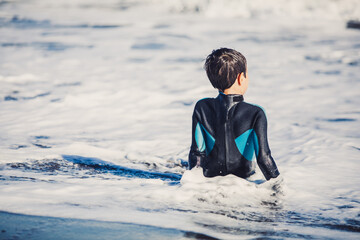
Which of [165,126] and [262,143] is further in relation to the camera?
[165,126]

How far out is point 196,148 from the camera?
2.65 meters

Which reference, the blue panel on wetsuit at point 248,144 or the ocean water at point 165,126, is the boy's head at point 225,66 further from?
the ocean water at point 165,126

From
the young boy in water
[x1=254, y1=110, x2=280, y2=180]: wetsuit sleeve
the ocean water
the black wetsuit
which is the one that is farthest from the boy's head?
the ocean water

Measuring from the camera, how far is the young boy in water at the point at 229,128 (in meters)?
2.50

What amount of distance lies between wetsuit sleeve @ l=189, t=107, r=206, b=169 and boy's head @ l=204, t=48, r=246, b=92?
11.3 inches

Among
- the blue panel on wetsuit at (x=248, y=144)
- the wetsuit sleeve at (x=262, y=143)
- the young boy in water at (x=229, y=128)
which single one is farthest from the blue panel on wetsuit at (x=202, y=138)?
the wetsuit sleeve at (x=262, y=143)

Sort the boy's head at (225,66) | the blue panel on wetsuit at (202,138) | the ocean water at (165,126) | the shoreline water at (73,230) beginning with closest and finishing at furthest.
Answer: the shoreline water at (73,230), the ocean water at (165,126), the boy's head at (225,66), the blue panel on wetsuit at (202,138)

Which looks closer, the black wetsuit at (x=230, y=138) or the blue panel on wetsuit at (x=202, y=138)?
the black wetsuit at (x=230, y=138)

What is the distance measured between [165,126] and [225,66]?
97.3 inches

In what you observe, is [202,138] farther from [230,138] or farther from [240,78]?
[240,78]

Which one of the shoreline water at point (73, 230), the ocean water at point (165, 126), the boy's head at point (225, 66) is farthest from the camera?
the boy's head at point (225, 66)

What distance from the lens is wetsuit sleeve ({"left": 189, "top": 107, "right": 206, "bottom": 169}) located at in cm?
265

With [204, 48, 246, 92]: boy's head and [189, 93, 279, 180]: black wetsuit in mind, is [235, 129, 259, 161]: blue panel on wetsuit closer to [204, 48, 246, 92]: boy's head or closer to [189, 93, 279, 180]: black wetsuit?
[189, 93, 279, 180]: black wetsuit

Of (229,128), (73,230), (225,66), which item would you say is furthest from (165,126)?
(73,230)
